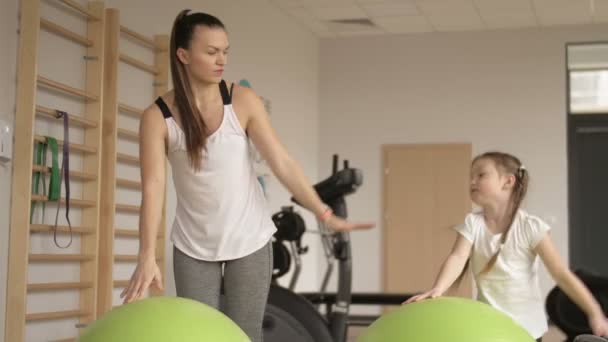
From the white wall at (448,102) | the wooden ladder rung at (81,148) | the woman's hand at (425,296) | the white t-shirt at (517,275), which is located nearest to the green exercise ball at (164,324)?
the woman's hand at (425,296)

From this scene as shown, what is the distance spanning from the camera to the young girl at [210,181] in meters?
2.69

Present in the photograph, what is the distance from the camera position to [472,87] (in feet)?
31.2

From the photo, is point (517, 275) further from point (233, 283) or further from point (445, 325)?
point (233, 283)

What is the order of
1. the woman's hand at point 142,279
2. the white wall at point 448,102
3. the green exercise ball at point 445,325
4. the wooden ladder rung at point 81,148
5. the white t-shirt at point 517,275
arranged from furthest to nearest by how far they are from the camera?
the white wall at point 448,102 → the wooden ladder rung at point 81,148 → the white t-shirt at point 517,275 → the woman's hand at point 142,279 → the green exercise ball at point 445,325

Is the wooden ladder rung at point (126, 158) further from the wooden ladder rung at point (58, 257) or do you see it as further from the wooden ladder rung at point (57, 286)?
the wooden ladder rung at point (57, 286)

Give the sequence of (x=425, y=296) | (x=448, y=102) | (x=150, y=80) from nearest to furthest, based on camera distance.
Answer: (x=425, y=296)
(x=150, y=80)
(x=448, y=102)

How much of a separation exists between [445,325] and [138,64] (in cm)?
402

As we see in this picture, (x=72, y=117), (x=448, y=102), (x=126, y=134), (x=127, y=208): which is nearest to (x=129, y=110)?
(x=126, y=134)

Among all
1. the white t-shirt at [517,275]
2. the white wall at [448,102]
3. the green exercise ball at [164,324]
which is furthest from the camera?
the white wall at [448,102]

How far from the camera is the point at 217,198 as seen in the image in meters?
2.70

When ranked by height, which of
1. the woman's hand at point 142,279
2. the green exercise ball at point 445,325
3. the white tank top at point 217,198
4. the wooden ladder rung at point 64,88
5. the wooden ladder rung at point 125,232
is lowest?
the green exercise ball at point 445,325

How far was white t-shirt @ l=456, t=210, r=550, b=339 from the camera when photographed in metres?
3.30

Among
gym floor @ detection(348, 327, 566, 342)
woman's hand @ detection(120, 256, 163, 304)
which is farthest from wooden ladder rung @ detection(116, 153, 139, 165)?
woman's hand @ detection(120, 256, 163, 304)

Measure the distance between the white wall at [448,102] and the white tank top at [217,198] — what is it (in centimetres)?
691
